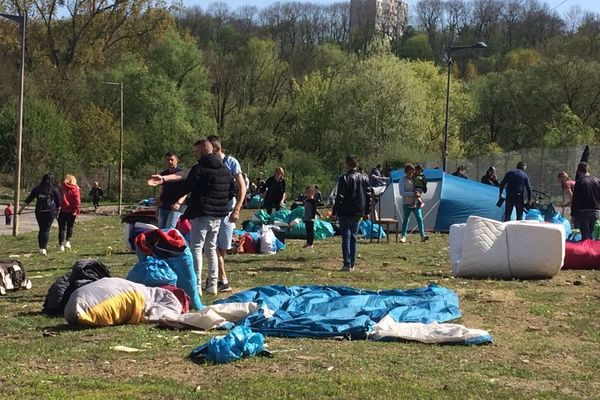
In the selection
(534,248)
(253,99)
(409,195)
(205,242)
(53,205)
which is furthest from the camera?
(253,99)

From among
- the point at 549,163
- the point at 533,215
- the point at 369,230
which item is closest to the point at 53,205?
the point at 369,230

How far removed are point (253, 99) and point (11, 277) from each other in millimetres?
56629

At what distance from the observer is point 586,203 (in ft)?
47.6

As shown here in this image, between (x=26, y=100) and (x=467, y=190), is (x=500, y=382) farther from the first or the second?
(x=26, y=100)

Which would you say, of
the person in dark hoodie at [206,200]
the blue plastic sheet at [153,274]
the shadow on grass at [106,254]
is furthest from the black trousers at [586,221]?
the blue plastic sheet at [153,274]

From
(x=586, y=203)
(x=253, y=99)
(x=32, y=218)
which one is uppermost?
(x=253, y=99)

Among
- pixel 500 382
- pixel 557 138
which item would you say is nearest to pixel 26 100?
pixel 557 138

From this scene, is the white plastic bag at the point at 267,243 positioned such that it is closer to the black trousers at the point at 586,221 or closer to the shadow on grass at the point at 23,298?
the black trousers at the point at 586,221

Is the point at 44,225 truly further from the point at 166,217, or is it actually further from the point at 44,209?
the point at 166,217

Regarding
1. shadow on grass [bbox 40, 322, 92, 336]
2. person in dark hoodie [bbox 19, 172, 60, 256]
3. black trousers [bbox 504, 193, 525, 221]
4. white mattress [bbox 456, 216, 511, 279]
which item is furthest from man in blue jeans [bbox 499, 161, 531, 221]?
shadow on grass [bbox 40, 322, 92, 336]

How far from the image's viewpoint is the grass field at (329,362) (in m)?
5.54

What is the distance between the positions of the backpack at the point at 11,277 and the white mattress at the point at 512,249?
6.06 meters

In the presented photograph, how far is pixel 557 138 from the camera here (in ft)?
170

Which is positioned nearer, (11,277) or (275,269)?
(11,277)
